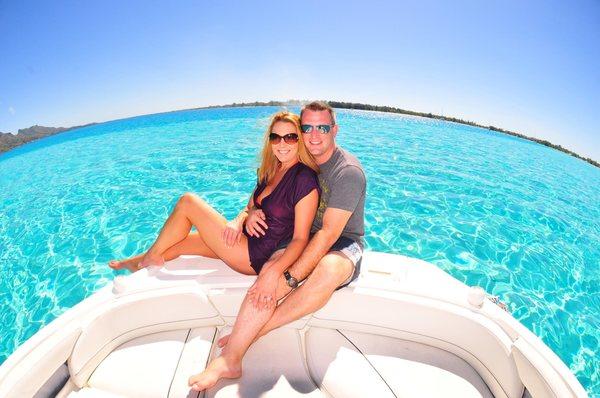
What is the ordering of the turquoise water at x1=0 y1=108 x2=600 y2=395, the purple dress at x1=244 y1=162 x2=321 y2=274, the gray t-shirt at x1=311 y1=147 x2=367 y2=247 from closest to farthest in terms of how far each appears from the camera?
the gray t-shirt at x1=311 y1=147 x2=367 y2=247, the purple dress at x1=244 y1=162 x2=321 y2=274, the turquoise water at x1=0 y1=108 x2=600 y2=395

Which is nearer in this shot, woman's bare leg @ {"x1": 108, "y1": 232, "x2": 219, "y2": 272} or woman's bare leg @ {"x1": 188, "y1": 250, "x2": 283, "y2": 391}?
woman's bare leg @ {"x1": 188, "y1": 250, "x2": 283, "y2": 391}

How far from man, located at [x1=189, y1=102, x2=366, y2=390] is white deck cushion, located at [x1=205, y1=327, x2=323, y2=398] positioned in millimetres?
88

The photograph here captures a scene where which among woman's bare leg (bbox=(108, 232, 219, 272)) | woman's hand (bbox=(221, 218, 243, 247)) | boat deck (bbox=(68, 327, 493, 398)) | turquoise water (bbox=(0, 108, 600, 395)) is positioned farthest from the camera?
turquoise water (bbox=(0, 108, 600, 395))

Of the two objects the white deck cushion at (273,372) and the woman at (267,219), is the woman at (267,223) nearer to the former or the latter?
the woman at (267,219)

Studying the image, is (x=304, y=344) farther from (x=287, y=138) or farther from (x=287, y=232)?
(x=287, y=138)

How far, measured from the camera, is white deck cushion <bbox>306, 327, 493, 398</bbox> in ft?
6.01

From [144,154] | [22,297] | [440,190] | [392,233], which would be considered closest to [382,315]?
[392,233]

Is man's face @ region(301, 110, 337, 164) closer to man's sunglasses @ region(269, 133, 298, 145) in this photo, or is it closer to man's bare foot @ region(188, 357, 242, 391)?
man's sunglasses @ region(269, 133, 298, 145)

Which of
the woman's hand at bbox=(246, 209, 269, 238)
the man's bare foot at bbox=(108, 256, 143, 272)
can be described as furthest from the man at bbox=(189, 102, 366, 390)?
the man's bare foot at bbox=(108, 256, 143, 272)

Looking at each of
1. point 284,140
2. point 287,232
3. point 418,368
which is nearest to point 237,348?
point 287,232

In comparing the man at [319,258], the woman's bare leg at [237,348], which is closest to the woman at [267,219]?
the man at [319,258]

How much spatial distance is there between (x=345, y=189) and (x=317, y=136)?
0.53 m

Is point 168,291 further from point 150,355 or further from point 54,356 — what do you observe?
point 54,356

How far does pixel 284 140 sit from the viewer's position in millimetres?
2295
